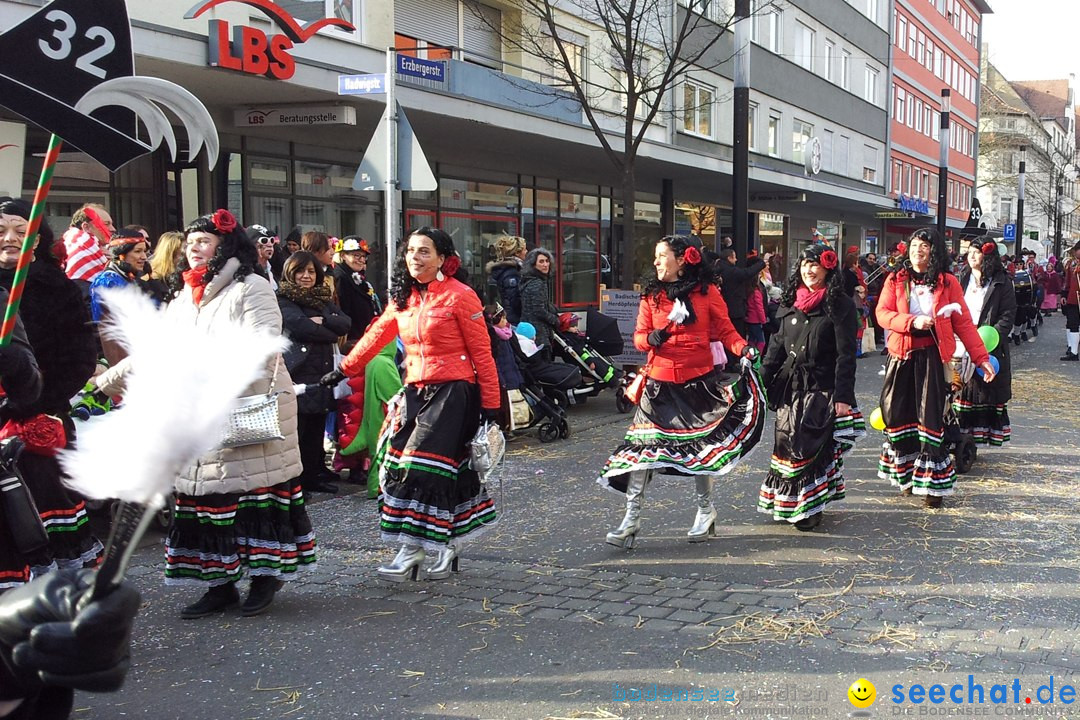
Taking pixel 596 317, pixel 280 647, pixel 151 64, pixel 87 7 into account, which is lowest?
pixel 280 647

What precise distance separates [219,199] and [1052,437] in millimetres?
10633

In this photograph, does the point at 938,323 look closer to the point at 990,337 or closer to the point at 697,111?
the point at 990,337

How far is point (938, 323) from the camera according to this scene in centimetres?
714

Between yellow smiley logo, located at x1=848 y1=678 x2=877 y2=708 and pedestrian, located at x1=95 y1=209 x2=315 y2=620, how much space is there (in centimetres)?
261

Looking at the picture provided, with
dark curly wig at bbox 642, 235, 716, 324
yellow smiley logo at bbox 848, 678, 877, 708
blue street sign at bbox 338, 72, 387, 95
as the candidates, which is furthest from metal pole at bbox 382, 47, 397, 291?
yellow smiley logo at bbox 848, 678, 877, 708

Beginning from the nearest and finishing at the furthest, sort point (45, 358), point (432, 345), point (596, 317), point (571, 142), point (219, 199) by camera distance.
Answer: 1. point (45, 358)
2. point (432, 345)
3. point (596, 317)
4. point (219, 199)
5. point (571, 142)

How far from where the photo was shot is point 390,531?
5477 mm

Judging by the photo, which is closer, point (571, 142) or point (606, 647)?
point (606, 647)

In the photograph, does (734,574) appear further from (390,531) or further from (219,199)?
(219,199)

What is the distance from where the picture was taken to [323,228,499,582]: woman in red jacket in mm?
5438

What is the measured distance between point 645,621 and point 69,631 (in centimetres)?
334

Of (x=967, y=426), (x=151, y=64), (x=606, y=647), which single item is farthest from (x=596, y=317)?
(x=606, y=647)

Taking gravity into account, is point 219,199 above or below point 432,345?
above

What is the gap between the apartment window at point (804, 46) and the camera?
32.8m
